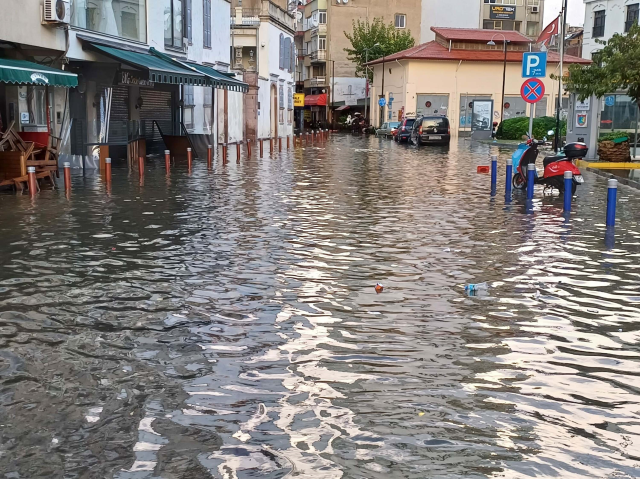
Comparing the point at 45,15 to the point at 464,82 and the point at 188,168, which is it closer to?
the point at 188,168

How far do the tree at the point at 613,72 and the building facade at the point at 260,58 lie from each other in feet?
80.2

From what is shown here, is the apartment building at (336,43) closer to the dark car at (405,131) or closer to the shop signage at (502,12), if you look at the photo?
the shop signage at (502,12)

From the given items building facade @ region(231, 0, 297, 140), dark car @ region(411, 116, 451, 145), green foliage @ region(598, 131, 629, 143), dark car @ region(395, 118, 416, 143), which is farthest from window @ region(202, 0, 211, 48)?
green foliage @ region(598, 131, 629, 143)

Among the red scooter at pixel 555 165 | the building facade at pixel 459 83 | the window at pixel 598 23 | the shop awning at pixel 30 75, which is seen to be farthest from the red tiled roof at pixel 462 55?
the shop awning at pixel 30 75

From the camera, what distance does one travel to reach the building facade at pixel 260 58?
2034 inches

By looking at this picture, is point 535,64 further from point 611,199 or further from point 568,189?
point 611,199

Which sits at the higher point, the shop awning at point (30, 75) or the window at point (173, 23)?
the window at point (173, 23)

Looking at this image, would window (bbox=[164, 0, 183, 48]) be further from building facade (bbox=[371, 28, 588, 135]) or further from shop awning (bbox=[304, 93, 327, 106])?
shop awning (bbox=[304, 93, 327, 106])

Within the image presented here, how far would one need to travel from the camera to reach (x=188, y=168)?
2619cm

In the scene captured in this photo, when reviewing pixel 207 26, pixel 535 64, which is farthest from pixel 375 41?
pixel 535 64

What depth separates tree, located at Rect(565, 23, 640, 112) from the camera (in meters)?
26.8

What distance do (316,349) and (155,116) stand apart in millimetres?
28024

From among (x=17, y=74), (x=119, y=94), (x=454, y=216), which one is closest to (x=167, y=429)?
(x=454, y=216)

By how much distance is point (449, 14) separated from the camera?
89.7 m
